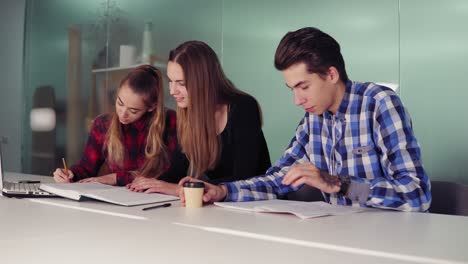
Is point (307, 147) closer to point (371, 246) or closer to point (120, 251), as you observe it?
point (371, 246)

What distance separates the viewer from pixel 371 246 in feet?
2.79

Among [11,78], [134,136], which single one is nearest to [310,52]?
[134,136]

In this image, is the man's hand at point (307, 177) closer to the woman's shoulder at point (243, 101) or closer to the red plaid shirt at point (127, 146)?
the woman's shoulder at point (243, 101)

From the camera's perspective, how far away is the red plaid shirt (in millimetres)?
2232

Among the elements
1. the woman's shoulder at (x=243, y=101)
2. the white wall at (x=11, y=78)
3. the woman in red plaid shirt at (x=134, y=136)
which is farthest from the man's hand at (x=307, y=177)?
the white wall at (x=11, y=78)

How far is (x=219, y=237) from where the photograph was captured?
92 centimetres

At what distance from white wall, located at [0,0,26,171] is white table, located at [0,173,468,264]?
292cm

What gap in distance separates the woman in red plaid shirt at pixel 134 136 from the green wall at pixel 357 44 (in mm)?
647

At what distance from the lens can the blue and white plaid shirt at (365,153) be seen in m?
1.31

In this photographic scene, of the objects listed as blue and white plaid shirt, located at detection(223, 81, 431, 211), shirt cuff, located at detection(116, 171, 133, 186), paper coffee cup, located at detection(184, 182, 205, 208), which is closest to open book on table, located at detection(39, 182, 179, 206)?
paper coffee cup, located at detection(184, 182, 205, 208)

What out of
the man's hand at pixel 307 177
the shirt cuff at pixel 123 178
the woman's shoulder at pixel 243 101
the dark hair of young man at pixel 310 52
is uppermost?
the dark hair of young man at pixel 310 52

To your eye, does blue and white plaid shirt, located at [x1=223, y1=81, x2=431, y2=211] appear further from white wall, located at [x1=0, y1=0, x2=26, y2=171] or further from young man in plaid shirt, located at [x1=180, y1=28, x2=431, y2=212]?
white wall, located at [x1=0, y1=0, x2=26, y2=171]

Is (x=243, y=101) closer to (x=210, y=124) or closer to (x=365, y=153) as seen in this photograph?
(x=210, y=124)

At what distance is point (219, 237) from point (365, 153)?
0.75 m
